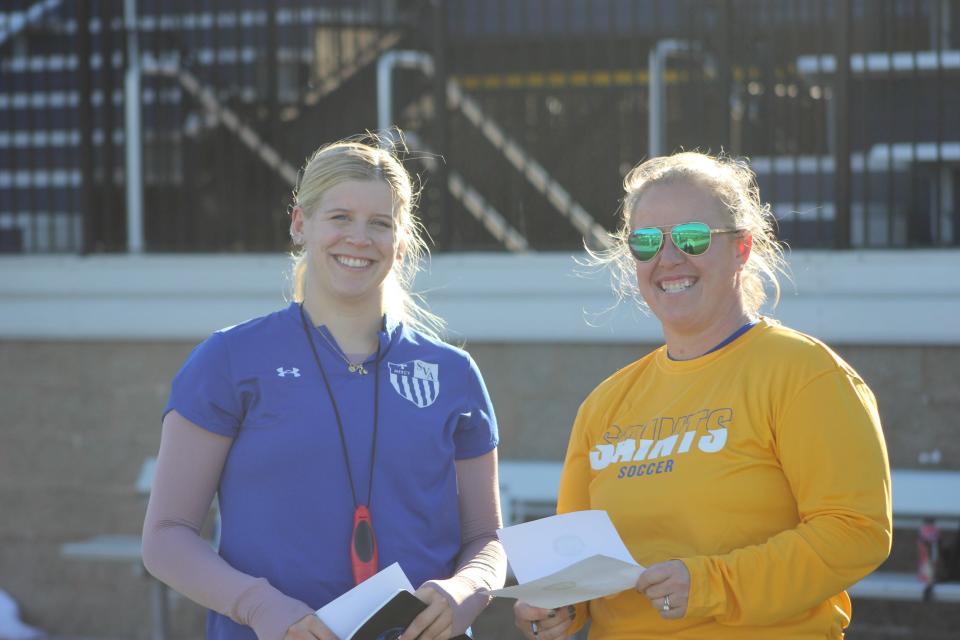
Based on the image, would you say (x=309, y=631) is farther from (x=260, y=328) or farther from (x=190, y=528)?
(x=260, y=328)

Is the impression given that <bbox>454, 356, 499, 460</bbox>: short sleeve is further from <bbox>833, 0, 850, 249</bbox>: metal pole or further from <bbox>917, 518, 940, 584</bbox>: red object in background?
<bbox>833, 0, 850, 249</bbox>: metal pole

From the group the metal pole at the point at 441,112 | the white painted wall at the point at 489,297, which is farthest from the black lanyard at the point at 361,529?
the metal pole at the point at 441,112

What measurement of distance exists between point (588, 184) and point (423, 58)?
3.85ft

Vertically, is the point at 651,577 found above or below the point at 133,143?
below

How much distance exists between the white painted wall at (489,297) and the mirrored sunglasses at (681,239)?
2.59 metres

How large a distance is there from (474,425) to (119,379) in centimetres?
408

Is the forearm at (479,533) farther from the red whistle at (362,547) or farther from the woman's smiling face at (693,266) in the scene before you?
the woman's smiling face at (693,266)

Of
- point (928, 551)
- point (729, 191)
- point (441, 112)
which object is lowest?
point (928, 551)

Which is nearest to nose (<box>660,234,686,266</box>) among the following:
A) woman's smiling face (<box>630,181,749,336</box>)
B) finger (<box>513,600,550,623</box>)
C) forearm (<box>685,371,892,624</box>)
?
woman's smiling face (<box>630,181,749,336</box>)

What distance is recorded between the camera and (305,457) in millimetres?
2584

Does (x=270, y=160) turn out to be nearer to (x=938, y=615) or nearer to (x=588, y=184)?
(x=588, y=184)

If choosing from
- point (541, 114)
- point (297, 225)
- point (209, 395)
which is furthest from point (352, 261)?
point (541, 114)

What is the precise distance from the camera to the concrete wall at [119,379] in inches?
234

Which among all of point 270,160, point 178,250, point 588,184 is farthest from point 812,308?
point 178,250
